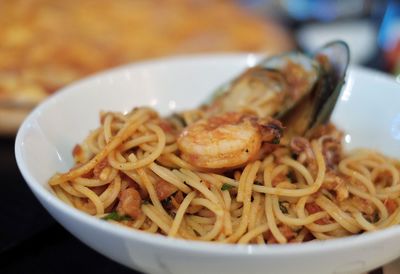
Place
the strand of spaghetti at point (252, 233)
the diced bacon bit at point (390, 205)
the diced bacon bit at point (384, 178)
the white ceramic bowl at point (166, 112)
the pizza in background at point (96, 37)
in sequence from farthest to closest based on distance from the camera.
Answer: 1. the pizza in background at point (96, 37)
2. the diced bacon bit at point (384, 178)
3. the diced bacon bit at point (390, 205)
4. the strand of spaghetti at point (252, 233)
5. the white ceramic bowl at point (166, 112)

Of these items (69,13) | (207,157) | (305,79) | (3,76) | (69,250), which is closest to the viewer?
(207,157)

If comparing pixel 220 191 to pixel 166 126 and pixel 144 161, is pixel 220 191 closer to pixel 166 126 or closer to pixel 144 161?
pixel 144 161

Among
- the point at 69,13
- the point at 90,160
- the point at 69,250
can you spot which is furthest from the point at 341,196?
the point at 69,13

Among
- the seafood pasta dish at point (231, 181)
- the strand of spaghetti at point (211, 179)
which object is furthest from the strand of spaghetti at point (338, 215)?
the strand of spaghetti at point (211, 179)

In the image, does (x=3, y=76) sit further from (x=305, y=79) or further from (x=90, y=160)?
(x=305, y=79)

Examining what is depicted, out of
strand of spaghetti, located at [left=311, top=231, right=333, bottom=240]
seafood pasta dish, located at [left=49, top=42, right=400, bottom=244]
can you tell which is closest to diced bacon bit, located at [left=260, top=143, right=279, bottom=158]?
seafood pasta dish, located at [left=49, top=42, right=400, bottom=244]

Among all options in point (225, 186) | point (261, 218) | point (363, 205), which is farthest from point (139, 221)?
point (363, 205)

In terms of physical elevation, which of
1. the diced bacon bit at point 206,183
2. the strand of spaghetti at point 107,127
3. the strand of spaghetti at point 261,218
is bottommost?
the strand of spaghetti at point 261,218

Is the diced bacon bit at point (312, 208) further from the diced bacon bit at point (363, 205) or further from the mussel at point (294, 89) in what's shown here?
the mussel at point (294, 89)
